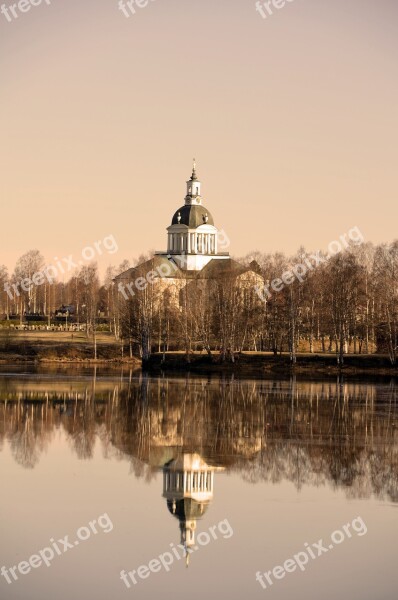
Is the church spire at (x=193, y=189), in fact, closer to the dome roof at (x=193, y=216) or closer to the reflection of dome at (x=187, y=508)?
the dome roof at (x=193, y=216)

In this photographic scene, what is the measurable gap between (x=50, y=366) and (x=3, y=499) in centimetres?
5043

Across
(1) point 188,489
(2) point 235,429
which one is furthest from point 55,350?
(1) point 188,489

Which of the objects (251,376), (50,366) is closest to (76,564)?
(251,376)

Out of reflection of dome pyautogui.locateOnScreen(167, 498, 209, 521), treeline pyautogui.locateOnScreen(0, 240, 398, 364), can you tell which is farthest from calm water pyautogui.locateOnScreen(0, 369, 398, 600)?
treeline pyautogui.locateOnScreen(0, 240, 398, 364)

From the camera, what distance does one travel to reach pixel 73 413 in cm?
3581

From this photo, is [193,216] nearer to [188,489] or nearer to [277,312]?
[277,312]

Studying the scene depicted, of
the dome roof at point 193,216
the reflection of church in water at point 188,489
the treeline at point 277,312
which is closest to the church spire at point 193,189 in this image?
the dome roof at point 193,216

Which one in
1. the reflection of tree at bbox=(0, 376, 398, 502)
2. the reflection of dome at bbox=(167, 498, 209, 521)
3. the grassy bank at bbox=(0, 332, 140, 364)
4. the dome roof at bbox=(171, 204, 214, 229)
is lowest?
the reflection of dome at bbox=(167, 498, 209, 521)

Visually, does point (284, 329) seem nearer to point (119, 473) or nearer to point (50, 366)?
point (50, 366)

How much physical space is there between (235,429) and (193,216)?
102 meters

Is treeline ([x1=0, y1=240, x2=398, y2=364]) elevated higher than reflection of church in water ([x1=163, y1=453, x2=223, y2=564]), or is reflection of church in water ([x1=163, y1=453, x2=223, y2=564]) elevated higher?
treeline ([x1=0, y1=240, x2=398, y2=364])

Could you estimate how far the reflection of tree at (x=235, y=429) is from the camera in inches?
966

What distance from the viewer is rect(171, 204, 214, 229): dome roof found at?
132m

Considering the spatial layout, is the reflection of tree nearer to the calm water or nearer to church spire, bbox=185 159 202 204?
the calm water
